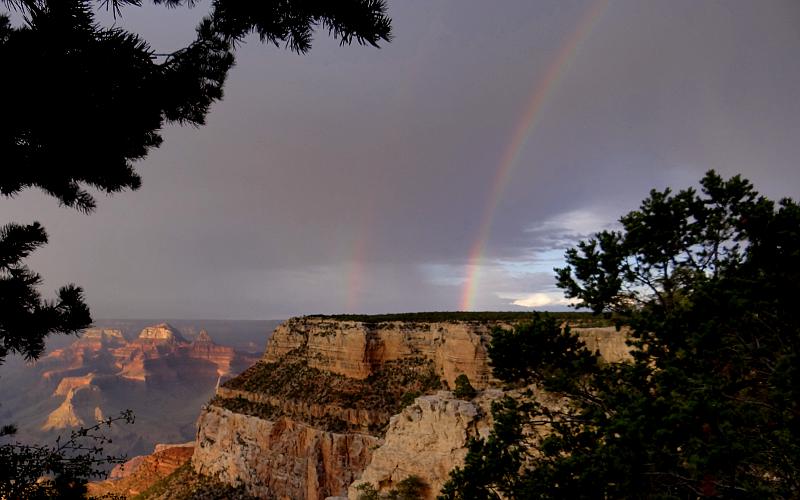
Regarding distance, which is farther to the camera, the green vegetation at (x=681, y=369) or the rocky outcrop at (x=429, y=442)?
the rocky outcrop at (x=429, y=442)

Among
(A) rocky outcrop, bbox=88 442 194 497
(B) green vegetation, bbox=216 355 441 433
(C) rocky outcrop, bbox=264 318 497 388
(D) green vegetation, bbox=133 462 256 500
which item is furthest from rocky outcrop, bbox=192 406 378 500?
(A) rocky outcrop, bbox=88 442 194 497

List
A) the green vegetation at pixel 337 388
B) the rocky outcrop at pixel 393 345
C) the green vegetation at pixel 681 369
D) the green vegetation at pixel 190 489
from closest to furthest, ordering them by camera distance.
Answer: the green vegetation at pixel 681 369 → the rocky outcrop at pixel 393 345 → the green vegetation at pixel 337 388 → the green vegetation at pixel 190 489

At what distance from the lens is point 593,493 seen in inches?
304

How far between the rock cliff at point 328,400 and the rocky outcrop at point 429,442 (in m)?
11.3

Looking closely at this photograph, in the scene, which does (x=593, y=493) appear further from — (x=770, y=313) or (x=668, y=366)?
(x=770, y=313)

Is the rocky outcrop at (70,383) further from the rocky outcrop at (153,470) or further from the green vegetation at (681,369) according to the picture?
the green vegetation at (681,369)

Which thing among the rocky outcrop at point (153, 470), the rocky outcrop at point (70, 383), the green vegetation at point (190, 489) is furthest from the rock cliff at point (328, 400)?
the rocky outcrop at point (70, 383)

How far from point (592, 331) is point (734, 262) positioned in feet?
60.9

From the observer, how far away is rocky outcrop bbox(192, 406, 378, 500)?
3522 cm

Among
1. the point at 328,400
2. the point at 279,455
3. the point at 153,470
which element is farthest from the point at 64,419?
the point at 328,400

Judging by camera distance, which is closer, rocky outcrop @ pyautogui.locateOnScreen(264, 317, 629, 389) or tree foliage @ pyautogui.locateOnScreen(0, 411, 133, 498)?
tree foliage @ pyautogui.locateOnScreen(0, 411, 133, 498)

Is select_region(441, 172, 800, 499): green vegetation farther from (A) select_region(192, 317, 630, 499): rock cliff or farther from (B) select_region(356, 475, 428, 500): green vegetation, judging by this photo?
(A) select_region(192, 317, 630, 499): rock cliff

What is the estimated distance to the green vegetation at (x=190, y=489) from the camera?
131 feet

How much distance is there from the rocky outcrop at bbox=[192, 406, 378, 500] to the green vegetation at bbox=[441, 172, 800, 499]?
28.7m
